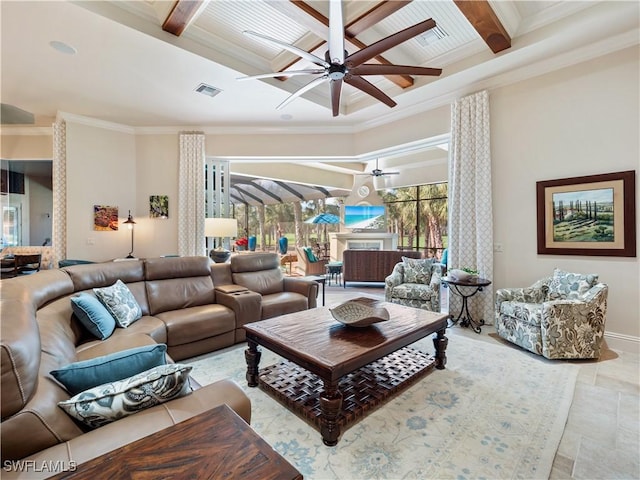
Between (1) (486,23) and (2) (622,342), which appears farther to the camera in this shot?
(2) (622,342)

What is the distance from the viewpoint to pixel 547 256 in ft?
12.3

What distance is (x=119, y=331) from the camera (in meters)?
2.61

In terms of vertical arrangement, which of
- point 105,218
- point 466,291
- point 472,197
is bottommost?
point 466,291

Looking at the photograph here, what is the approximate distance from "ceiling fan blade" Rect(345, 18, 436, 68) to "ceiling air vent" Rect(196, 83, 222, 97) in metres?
2.41

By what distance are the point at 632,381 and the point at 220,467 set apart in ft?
11.6

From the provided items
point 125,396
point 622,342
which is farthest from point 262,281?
point 622,342

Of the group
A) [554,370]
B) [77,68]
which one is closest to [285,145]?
[77,68]

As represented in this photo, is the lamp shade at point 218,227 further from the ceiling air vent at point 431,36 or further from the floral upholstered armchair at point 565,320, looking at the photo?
the floral upholstered armchair at point 565,320

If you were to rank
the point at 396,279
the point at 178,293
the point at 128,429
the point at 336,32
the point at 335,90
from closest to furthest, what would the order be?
1. the point at 128,429
2. the point at 336,32
3. the point at 335,90
4. the point at 178,293
5. the point at 396,279

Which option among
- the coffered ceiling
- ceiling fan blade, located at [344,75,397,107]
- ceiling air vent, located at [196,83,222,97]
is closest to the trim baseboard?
the coffered ceiling

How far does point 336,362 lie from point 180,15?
11.5 feet

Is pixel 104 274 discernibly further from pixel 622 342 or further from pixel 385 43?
pixel 622 342

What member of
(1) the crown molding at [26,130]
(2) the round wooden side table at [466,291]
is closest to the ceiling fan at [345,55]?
(2) the round wooden side table at [466,291]

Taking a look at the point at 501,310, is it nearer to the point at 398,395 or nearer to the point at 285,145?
the point at 398,395
